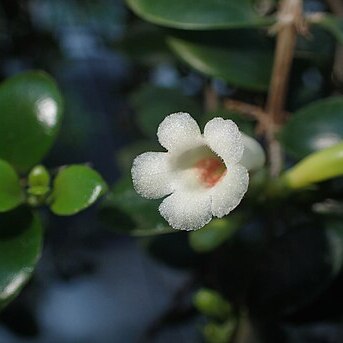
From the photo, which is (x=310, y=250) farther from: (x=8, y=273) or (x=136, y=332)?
(x=136, y=332)

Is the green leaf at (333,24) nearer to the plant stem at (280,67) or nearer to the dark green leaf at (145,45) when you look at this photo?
the plant stem at (280,67)

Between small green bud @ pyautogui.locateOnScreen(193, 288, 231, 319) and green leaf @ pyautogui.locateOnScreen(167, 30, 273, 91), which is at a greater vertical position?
green leaf @ pyautogui.locateOnScreen(167, 30, 273, 91)

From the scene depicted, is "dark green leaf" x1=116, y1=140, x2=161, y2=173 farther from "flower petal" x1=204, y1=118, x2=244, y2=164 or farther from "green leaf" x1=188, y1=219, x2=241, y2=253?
"flower petal" x1=204, y1=118, x2=244, y2=164

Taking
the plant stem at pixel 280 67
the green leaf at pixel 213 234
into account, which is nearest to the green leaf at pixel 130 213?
the green leaf at pixel 213 234

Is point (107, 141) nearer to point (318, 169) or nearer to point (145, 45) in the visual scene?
point (145, 45)

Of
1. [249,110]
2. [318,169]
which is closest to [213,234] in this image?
[318,169]

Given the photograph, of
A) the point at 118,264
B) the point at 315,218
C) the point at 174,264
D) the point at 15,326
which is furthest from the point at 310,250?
the point at 118,264

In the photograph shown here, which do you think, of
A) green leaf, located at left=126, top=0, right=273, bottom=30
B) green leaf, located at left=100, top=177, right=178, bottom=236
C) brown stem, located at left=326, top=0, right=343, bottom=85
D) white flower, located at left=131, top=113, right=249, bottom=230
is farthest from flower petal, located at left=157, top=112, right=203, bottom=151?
brown stem, located at left=326, top=0, right=343, bottom=85
